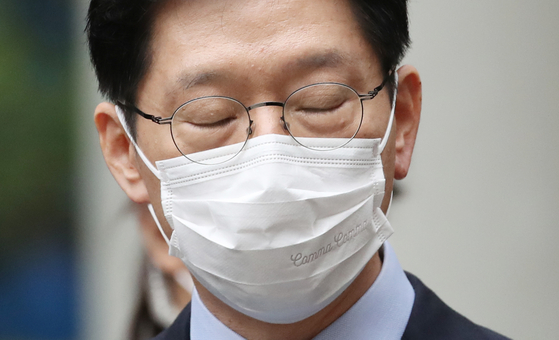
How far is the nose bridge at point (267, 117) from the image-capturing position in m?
1.54

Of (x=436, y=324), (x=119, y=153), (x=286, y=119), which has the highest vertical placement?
(x=286, y=119)

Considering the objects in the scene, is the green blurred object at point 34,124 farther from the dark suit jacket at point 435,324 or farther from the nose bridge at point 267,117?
the dark suit jacket at point 435,324

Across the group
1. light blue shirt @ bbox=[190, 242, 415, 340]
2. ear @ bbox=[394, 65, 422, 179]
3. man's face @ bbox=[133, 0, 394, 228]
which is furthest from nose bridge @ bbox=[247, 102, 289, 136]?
light blue shirt @ bbox=[190, 242, 415, 340]

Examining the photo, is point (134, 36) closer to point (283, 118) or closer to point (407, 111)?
point (283, 118)

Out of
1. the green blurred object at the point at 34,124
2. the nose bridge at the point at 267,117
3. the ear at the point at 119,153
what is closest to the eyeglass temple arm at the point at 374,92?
the nose bridge at the point at 267,117

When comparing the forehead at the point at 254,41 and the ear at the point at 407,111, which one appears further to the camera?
the ear at the point at 407,111

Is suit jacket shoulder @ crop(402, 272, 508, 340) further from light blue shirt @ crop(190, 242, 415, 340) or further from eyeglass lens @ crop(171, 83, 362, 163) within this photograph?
eyeglass lens @ crop(171, 83, 362, 163)

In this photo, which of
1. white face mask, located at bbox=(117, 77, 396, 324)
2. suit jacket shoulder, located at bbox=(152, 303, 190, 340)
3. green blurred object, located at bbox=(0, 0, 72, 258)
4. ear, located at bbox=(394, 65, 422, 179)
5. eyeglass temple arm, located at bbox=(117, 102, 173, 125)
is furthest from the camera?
green blurred object, located at bbox=(0, 0, 72, 258)

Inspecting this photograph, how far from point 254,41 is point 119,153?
2.08 feet

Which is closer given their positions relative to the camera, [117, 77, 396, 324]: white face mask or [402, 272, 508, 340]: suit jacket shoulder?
[117, 77, 396, 324]: white face mask

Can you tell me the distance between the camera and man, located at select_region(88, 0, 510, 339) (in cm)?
150

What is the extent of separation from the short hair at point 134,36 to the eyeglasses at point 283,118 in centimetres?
20

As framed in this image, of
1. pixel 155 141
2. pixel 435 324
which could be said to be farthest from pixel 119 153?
pixel 435 324

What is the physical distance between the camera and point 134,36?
1762 mm
